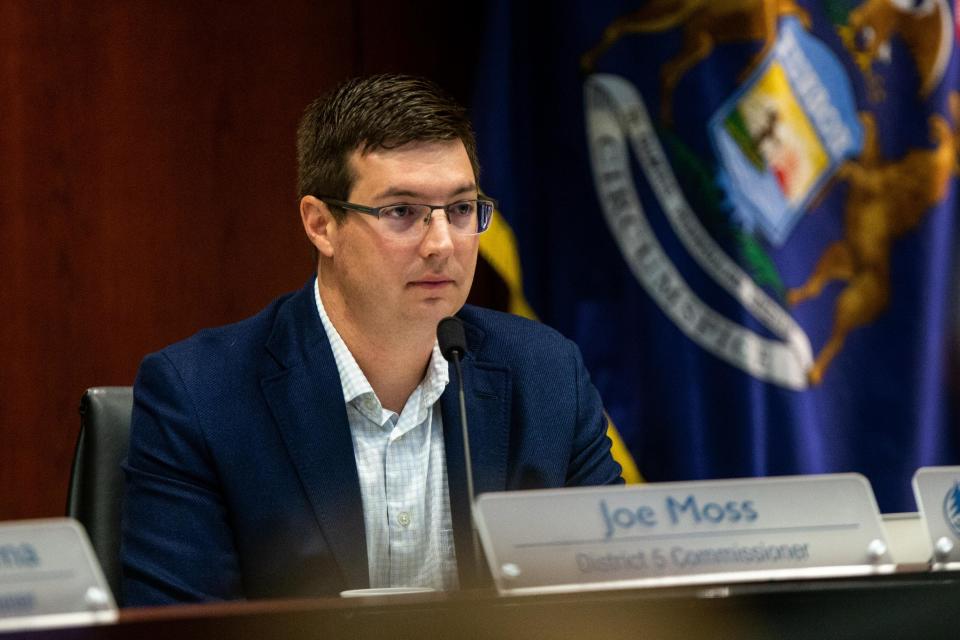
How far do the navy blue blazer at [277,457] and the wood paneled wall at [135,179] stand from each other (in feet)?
3.62

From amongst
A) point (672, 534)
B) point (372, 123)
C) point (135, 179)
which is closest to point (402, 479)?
point (372, 123)

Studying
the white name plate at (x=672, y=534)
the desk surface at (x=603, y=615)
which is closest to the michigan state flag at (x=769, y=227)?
the white name plate at (x=672, y=534)

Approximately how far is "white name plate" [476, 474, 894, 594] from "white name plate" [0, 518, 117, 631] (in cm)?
39

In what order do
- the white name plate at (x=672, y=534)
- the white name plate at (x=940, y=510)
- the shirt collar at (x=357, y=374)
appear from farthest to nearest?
the shirt collar at (x=357, y=374), the white name plate at (x=940, y=510), the white name plate at (x=672, y=534)

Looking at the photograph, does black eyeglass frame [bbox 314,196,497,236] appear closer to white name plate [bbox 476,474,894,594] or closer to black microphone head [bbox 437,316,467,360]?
black microphone head [bbox 437,316,467,360]

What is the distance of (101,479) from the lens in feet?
6.46

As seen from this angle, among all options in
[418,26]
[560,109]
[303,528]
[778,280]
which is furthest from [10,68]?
[778,280]

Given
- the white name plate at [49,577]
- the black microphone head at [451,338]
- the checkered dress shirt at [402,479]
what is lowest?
the checkered dress shirt at [402,479]

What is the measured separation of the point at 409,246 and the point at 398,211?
0.21ft

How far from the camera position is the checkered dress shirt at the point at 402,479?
199 cm

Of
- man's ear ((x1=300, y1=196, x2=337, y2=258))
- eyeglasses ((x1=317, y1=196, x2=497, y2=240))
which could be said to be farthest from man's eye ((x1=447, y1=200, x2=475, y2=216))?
man's ear ((x1=300, y1=196, x2=337, y2=258))

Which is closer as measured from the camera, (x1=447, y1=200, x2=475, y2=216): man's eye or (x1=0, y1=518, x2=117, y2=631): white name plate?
(x1=0, y1=518, x2=117, y2=631): white name plate

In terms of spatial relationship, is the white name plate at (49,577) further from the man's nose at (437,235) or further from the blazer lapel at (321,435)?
the man's nose at (437,235)

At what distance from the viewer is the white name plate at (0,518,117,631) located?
1.13 meters
